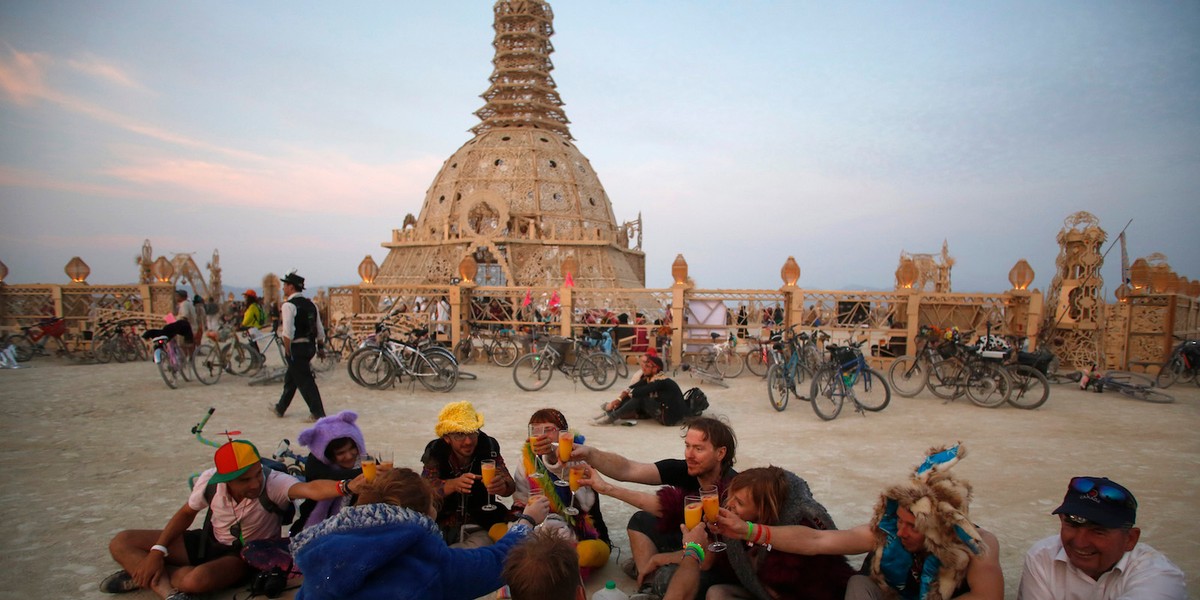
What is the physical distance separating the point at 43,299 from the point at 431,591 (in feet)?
58.8

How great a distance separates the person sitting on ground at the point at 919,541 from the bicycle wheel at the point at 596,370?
7.47 meters

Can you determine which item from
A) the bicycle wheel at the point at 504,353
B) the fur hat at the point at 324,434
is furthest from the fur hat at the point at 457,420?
the bicycle wheel at the point at 504,353

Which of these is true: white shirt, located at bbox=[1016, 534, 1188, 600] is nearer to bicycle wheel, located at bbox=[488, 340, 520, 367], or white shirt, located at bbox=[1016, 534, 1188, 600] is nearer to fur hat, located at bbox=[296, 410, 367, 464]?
fur hat, located at bbox=[296, 410, 367, 464]

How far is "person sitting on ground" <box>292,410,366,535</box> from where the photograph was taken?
326 cm

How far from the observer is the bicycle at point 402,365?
928cm

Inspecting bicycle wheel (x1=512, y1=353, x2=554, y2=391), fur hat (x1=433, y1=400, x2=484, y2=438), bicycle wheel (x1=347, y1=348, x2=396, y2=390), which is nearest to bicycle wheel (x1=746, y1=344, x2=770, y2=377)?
bicycle wheel (x1=512, y1=353, x2=554, y2=391)

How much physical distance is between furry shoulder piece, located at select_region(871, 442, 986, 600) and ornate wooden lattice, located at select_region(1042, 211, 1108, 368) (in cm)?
1272

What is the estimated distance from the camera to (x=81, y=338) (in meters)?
13.1

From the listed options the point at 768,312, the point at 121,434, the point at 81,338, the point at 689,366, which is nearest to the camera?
the point at 121,434

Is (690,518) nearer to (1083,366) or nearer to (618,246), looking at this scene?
(1083,366)

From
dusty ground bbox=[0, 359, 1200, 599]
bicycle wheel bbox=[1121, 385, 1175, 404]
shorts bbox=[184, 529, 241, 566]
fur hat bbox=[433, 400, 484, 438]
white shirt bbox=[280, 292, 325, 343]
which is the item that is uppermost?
white shirt bbox=[280, 292, 325, 343]

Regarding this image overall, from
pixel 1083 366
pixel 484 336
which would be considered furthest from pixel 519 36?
pixel 1083 366

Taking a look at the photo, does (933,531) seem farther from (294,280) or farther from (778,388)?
(294,280)

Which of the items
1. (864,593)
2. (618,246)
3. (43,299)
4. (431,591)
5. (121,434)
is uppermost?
(618,246)
